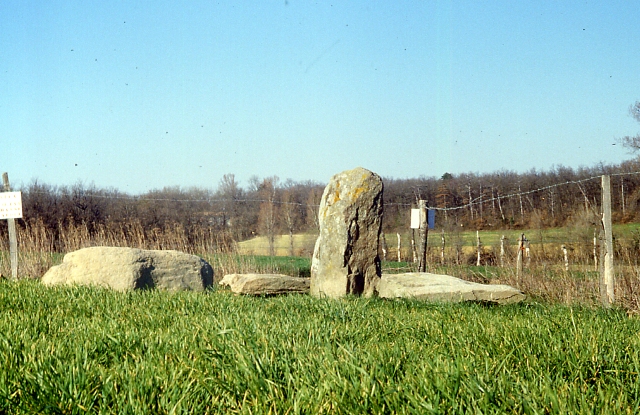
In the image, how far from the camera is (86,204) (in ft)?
75.2

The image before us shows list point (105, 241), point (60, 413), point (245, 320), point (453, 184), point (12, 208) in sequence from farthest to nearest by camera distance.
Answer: point (453, 184) → point (105, 241) → point (12, 208) → point (245, 320) → point (60, 413)

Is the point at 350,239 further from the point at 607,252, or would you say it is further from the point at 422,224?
the point at 607,252

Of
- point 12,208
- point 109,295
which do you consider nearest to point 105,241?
point 12,208

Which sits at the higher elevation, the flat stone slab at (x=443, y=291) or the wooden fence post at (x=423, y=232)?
the wooden fence post at (x=423, y=232)

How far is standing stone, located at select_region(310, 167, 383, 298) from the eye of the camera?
8.90m

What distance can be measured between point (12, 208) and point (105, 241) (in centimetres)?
436

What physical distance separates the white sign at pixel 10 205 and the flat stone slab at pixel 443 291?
6.49 meters

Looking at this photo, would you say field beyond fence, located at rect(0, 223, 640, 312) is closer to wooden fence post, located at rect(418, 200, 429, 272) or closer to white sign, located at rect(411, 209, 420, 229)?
wooden fence post, located at rect(418, 200, 429, 272)

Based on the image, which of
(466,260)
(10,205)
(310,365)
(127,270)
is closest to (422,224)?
(127,270)

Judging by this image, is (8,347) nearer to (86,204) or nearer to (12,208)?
(12,208)

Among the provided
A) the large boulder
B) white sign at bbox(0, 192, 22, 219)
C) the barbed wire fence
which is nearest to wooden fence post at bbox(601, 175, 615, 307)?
the large boulder

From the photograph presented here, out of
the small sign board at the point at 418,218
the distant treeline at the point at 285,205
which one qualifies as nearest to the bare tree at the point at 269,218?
the distant treeline at the point at 285,205

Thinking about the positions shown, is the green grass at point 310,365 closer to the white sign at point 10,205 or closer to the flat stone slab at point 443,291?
the flat stone slab at point 443,291

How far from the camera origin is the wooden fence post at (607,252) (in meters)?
7.75
